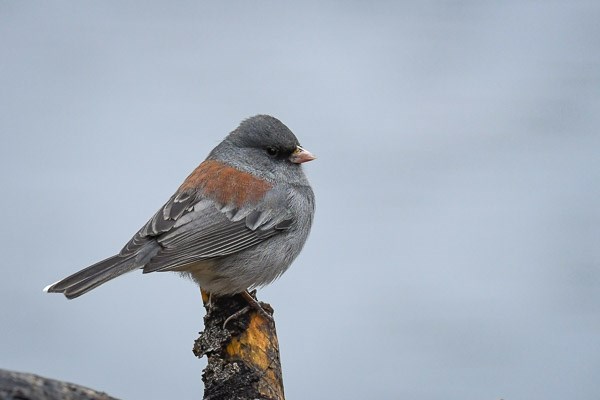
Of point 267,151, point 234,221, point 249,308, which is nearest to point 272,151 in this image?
point 267,151

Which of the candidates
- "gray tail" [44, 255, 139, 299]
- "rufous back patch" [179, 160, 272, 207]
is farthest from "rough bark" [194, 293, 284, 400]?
"rufous back patch" [179, 160, 272, 207]

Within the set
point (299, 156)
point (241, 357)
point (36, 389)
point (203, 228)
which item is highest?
point (299, 156)

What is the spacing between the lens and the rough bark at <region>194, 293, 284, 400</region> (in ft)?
9.29

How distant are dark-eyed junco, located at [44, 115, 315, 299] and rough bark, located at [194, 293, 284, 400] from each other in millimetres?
302

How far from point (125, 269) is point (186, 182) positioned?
714 millimetres

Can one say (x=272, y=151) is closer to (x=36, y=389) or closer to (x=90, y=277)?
(x=90, y=277)

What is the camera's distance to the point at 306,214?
3.92 metres

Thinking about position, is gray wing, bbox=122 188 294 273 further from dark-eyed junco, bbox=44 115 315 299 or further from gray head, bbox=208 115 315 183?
gray head, bbox=208 115 315 183

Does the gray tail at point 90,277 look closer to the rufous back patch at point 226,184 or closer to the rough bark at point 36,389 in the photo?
the rufous back patch at point 226,184

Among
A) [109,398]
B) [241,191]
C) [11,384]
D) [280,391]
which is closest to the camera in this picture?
[11,384]

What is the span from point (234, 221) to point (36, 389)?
1.83 meters

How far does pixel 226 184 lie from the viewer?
3736mm

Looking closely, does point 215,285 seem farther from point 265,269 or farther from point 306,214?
Answer: point 306,214

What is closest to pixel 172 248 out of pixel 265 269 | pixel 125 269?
pixel 125 269
